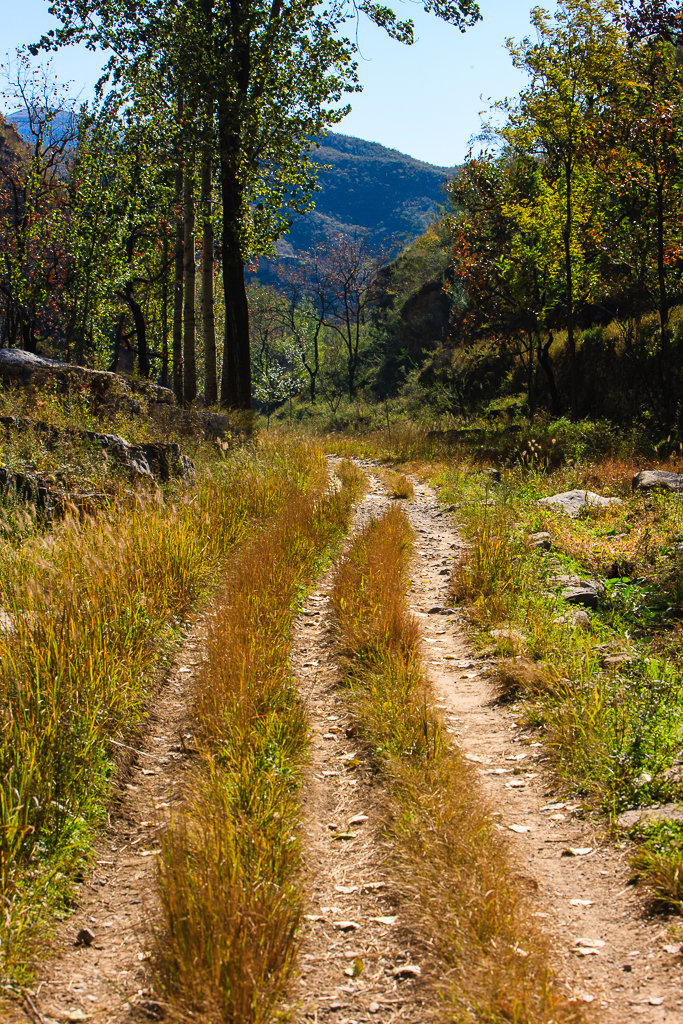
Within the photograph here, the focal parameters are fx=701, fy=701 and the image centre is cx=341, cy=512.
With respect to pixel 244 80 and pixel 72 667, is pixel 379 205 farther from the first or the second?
pixel 72 667

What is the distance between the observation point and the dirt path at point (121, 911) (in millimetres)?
2639

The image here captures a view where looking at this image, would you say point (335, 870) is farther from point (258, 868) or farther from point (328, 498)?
point (328, 498)

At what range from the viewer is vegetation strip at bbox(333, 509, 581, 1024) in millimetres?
2570

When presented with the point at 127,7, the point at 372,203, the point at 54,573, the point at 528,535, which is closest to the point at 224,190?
the point at 127,7

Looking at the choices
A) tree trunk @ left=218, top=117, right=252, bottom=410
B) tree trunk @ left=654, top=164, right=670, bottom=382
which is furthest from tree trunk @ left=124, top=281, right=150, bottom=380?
tree trunk @ left=654, top=164, right=670, bottom=382

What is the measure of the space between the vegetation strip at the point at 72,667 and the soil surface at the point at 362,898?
19 centimetres

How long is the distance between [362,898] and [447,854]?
442mm

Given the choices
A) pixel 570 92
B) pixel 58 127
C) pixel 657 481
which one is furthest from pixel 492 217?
pixel 58 127

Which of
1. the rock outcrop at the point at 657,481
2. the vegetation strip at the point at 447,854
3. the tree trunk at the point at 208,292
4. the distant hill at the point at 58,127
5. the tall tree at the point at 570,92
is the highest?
the distant hill at the point at 58,127

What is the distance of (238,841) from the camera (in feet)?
10.5

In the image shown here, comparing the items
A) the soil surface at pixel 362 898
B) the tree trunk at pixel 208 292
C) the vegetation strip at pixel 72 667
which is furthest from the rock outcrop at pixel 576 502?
the tree trunk at pixel 208 292

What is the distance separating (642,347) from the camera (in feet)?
62.7

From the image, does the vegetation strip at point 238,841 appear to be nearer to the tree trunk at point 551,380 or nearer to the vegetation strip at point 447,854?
the vegetation strip at point 447,854

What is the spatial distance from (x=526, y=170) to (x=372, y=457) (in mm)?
9728
